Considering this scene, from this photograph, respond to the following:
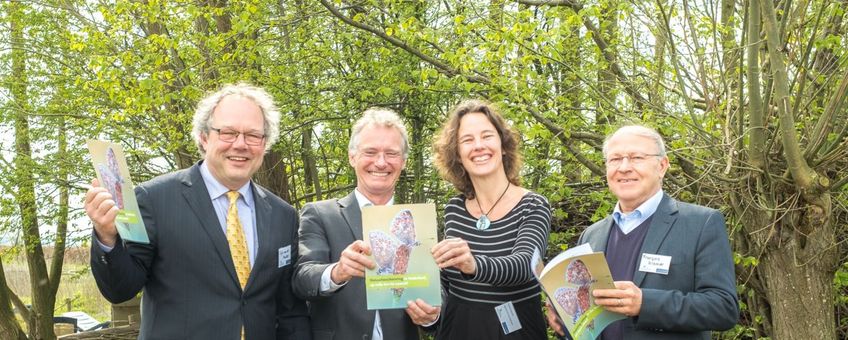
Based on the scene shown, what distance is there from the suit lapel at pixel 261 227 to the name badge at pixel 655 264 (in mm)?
1589

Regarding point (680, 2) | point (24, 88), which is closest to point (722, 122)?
point (680, 2)

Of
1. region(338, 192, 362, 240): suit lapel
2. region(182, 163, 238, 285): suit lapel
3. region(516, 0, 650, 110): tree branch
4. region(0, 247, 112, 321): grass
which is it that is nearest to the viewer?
region(182, 163, 238, 285): suit lapel

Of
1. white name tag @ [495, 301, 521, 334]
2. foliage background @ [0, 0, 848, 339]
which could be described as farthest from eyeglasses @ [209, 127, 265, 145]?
foliage background @ [0, 0, 848, 339]

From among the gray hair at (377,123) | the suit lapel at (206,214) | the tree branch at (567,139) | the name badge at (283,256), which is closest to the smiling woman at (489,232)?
the gray hair at (377,123)

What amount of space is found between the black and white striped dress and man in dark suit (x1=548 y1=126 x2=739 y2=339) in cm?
13

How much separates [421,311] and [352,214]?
0.61m

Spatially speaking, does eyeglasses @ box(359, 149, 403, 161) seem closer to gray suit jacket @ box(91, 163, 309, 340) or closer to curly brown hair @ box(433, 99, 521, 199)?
curly brown hair @ box(433, 99, 521, 199)

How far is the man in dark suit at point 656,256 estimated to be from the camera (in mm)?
3148

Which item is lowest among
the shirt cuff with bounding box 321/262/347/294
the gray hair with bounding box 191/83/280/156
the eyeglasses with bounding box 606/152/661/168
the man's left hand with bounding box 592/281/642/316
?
the man's left hand with bounding box 592/281/642/316

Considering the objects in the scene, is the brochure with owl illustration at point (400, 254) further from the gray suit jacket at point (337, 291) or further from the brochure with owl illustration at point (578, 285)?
the brochure with owl illustration at point (578, 285)

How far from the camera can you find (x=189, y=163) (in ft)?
33.7

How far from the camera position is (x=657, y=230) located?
339 centimetres

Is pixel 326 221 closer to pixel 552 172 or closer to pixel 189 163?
pixel 552 172

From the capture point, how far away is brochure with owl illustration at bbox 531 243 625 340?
3.01 metres
